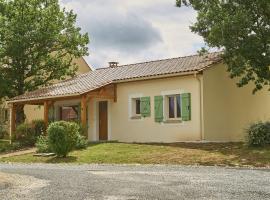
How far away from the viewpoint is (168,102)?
25.1 m

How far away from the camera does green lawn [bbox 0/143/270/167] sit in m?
17.5

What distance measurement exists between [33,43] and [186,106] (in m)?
12.8

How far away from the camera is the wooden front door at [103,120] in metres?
27.8

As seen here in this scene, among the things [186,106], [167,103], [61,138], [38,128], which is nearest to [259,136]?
[186,106]

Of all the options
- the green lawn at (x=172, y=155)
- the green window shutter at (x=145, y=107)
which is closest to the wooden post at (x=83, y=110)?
the green lawn at (x=172, y=155)

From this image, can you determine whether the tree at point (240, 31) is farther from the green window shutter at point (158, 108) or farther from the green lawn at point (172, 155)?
the green window shutter at point (158, 108)

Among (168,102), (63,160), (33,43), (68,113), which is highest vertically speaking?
(33,43)

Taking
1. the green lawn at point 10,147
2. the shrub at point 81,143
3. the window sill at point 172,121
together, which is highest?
the window sill at point 172,121

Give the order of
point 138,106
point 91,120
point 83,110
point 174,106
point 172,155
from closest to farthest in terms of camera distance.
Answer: point 172,155 → point 174,106 → point 83,110 → point 138,106 → point 91,120

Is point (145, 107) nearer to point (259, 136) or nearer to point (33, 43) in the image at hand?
point (259, 136)

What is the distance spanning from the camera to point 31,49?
32.8 metres

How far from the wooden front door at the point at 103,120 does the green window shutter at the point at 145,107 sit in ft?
9.07

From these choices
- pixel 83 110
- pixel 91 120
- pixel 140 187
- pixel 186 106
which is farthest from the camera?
pixel 91 120

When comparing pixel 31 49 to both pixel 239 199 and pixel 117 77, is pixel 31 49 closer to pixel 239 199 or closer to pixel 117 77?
pixel 117 77
